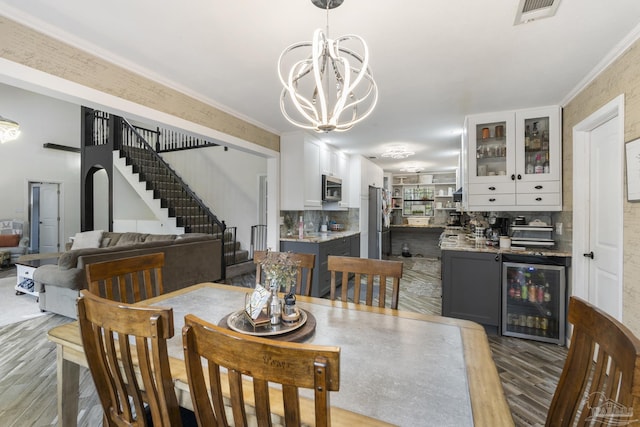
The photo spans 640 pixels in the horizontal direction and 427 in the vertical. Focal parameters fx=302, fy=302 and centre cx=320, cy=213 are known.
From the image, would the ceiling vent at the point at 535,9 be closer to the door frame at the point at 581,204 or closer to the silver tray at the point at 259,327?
the door frame at the point at 581,204

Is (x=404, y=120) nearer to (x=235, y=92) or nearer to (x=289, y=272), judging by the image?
(x=235, y=92)

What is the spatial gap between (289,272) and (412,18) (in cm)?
168

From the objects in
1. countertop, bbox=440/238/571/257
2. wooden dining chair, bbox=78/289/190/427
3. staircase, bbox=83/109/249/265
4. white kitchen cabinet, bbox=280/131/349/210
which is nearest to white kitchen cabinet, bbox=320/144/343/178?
white kitchen cabinet, bbox=280/131/349/210

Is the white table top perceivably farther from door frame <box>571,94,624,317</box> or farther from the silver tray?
door frame <box>571,94,624,317</box>

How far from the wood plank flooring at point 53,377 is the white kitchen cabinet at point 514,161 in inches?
59.9

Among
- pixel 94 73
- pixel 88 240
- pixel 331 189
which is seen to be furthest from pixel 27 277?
pixel 331 189

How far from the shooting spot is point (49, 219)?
8.22 m

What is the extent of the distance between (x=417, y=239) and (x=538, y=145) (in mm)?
5299

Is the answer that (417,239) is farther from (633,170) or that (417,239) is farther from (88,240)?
(88,240)

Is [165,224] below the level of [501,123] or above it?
below

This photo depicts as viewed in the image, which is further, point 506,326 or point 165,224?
point 165,224

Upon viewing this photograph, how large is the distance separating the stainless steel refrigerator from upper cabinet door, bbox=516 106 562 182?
138 inches

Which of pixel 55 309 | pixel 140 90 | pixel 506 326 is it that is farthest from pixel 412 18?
pixel 55 309

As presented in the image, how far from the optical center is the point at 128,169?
22.1 feet
